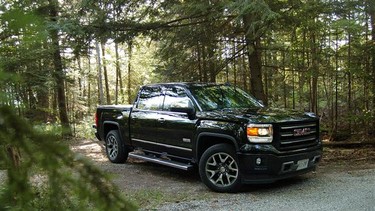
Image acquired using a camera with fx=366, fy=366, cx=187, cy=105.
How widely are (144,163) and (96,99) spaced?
22236 mm

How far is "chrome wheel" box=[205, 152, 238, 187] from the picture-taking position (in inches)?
250

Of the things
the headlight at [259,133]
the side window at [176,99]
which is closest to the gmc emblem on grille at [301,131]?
the headlight at [259,133]

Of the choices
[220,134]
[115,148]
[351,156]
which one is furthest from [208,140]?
[351,156]

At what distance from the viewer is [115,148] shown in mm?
9367

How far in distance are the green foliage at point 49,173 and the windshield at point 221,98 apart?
569 centimetres

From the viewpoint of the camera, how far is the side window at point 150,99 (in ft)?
26.2

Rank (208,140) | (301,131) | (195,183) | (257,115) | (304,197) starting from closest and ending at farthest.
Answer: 1. (304,197)
2. (257,115)
3. (301,131)
4. (208,140)
5. (195,183)

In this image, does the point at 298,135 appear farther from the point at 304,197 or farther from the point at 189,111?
the point at 189,111

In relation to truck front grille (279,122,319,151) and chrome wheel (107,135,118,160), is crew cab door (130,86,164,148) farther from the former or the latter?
truck front grille (279,122,319,151)

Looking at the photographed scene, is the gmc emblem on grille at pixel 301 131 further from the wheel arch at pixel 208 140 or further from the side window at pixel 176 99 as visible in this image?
the side window at pixel 176 99

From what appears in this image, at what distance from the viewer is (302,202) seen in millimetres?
5688

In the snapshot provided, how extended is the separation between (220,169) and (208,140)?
2.26 ft

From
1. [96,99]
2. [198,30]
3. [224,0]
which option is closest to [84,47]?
[198,30]

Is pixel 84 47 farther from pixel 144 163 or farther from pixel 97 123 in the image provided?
pixel 144 163
